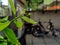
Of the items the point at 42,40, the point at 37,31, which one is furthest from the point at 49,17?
the point at 42,40

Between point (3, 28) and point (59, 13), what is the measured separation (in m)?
6.45

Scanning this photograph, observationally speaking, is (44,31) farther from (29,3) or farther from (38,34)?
(29,3)

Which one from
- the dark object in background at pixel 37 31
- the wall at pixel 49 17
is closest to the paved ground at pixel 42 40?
the dark object in background at pixel 37 31

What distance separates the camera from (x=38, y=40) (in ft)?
17.5

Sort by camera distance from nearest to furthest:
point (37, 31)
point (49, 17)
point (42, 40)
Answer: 1. point (42, 40)
2. point (37, 31)
3. point (49, 17)

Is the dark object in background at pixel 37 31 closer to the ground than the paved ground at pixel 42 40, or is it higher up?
higher up

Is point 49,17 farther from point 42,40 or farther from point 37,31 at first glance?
point 42,40

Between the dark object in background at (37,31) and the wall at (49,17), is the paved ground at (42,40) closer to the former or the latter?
the dark object in background at (37,31)

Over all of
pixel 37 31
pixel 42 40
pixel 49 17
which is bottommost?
pixel 42 40

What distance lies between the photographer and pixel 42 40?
5.38m

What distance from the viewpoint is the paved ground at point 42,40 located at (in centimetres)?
496

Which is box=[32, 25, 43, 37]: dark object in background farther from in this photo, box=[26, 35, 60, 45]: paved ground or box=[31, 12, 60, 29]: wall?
box=[31, 12, 60, 29]: wall

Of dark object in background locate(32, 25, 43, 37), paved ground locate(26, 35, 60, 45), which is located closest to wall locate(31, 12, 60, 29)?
dark object in background locate(32, 25, 43, 37)

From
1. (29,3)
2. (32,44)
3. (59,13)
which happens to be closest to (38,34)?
(32,44)
